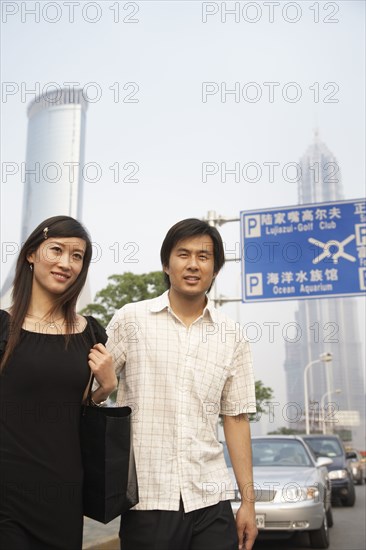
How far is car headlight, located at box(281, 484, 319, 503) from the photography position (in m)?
6.28

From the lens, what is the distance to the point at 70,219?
2.33 metres

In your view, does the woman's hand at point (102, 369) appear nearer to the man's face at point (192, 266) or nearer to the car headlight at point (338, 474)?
the man's face at point (192, 266)

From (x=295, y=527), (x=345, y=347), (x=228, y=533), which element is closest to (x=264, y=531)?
(x=295, y=527)

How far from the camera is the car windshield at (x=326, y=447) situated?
12745 mm

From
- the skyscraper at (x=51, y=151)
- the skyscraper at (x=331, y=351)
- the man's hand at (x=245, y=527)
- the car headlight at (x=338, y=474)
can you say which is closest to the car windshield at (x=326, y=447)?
the car headlight at (x=338, y=474)

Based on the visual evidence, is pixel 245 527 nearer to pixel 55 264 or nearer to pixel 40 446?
pixel 40 446

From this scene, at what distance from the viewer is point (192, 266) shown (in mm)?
2566

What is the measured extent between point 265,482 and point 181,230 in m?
4.58

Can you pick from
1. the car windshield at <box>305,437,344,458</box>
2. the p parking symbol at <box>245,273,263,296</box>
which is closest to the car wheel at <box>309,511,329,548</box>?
the p parking symbol at <box>245,273,263,296</box>

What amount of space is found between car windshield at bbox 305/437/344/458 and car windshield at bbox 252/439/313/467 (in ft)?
15.6

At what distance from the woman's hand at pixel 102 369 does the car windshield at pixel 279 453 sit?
5.82 meters

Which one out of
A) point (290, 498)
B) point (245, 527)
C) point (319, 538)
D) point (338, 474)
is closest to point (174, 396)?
point (245, 527)

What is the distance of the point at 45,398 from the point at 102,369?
0.72 feet

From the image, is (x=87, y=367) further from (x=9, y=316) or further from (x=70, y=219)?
(x=70, y=219)
